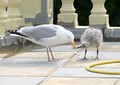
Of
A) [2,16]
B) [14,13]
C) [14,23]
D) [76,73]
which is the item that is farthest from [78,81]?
[14,13]

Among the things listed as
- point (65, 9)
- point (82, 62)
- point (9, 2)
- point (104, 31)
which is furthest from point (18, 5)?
point (82, 62)

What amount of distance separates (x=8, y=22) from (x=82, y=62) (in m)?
1.62

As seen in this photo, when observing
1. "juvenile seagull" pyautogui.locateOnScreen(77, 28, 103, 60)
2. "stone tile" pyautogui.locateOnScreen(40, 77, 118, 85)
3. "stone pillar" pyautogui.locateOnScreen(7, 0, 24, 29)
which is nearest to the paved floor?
"stone tile" pyautogui.locateOnScreen(40, 77, 118, 85)

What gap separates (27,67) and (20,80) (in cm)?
75

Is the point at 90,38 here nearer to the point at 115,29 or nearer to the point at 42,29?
the point at 42,29

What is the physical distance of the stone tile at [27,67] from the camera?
5109 mm

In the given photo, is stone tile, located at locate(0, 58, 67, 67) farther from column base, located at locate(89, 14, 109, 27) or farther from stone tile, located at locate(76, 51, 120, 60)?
column base, located at locate(89, 14, 109, 27)

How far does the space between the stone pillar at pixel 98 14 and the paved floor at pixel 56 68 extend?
1.68ft

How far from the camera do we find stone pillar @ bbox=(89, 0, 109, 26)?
7.47 metres

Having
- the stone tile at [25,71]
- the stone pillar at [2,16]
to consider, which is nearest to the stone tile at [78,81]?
the stone tile at [25,71]

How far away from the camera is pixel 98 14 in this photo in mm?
7520

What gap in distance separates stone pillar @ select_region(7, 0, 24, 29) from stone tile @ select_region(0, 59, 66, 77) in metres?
1.36

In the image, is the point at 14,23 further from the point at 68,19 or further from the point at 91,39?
the point at 91,39

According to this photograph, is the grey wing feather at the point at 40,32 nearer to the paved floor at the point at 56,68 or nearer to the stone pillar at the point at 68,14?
the paved floor at the point at 56,68
